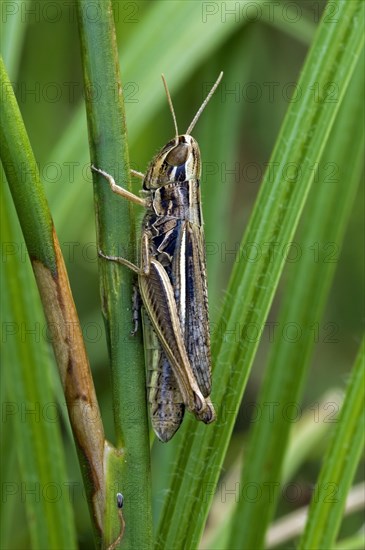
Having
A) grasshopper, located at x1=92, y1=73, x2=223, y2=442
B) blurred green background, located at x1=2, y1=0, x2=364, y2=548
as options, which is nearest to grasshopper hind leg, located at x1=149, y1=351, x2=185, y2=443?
grasshopper, located at x1=92, y1=73, x2=223, y2=442

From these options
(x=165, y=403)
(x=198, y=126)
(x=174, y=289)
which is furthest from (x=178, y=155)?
(x=198, y=126)

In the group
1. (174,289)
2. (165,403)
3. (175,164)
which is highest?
(175,164)

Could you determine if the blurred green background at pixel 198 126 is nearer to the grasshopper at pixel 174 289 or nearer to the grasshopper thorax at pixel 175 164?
the grasshopper at pixel 174 289

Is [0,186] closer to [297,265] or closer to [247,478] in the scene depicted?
[297,265]

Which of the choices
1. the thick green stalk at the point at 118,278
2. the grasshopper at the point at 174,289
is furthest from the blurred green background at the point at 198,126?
the thick green stalk at the point at 118,278

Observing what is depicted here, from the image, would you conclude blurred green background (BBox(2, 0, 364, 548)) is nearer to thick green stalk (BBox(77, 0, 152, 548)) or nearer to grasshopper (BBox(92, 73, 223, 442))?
grasshopper (BBox(92, 73, 223, 442))

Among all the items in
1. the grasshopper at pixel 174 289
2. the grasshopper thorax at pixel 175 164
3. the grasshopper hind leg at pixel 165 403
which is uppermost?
the grasshopper thorax at pixel 175 164

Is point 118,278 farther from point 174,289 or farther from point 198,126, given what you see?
point 198,126
